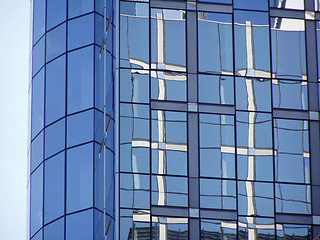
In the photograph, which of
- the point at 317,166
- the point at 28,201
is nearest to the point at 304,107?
the point at 317,166

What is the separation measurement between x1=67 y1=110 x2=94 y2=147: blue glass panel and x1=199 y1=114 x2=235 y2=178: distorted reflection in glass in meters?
5.46

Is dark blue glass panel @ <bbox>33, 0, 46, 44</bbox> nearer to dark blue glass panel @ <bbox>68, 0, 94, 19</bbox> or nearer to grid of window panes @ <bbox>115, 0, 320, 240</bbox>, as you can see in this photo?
dark blue glass panel @ <bbox>68, 0, 94, 19</bbox>

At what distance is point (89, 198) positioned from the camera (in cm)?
5122

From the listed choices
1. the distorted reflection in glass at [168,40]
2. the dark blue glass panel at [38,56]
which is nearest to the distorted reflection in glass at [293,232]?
the distorted reflection in glass at [168,40]

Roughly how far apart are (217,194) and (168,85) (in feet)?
19.2

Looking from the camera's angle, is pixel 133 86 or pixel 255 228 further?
pixel 255 228

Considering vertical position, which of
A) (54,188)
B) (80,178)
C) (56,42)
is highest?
(56,42)

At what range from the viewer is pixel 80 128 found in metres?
52.8

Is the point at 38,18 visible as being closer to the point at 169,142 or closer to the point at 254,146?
the point at 169,142

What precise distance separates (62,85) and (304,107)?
12427 mm

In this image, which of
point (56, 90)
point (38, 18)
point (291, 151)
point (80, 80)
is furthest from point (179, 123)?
point (38, 18)

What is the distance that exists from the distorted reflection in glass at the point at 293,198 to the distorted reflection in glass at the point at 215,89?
507 centimetres

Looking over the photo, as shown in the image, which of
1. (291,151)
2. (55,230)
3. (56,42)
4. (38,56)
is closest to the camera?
(55,230)

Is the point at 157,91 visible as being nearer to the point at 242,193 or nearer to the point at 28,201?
the point at 242,193
